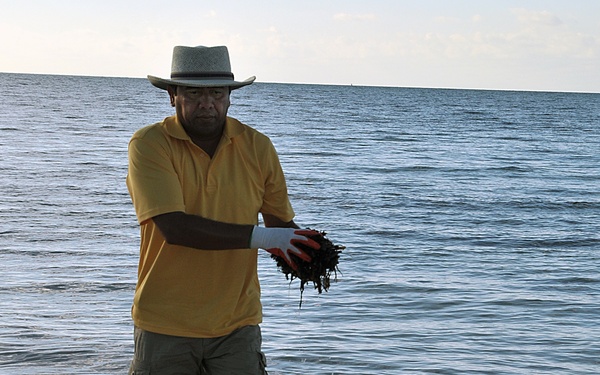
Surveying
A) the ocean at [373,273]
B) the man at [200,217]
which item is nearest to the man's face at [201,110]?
the man at [200,217]

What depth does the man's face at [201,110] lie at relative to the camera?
12.0 feet

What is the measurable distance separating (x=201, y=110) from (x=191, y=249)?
51 cm

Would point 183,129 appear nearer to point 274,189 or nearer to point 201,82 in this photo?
point 201,82

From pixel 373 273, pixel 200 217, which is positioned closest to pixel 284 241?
pixel 200 217

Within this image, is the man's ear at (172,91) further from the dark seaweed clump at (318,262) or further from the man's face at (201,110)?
the dark seaweed clump at (318,262)

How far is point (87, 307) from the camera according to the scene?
Result: 898cm

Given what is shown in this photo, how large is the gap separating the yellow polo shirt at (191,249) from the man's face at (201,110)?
0.15 ft

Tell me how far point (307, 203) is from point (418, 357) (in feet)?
37.5

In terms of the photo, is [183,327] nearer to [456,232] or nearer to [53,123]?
[456,232]

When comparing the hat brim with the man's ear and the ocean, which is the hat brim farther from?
the ocean

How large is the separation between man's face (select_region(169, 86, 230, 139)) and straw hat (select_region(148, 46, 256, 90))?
4cm

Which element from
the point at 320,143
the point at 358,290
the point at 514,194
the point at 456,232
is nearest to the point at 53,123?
the point at 320,143

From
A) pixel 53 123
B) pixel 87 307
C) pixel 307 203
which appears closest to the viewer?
pixel 87 307

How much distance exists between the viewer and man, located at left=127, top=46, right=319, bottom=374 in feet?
11.8
